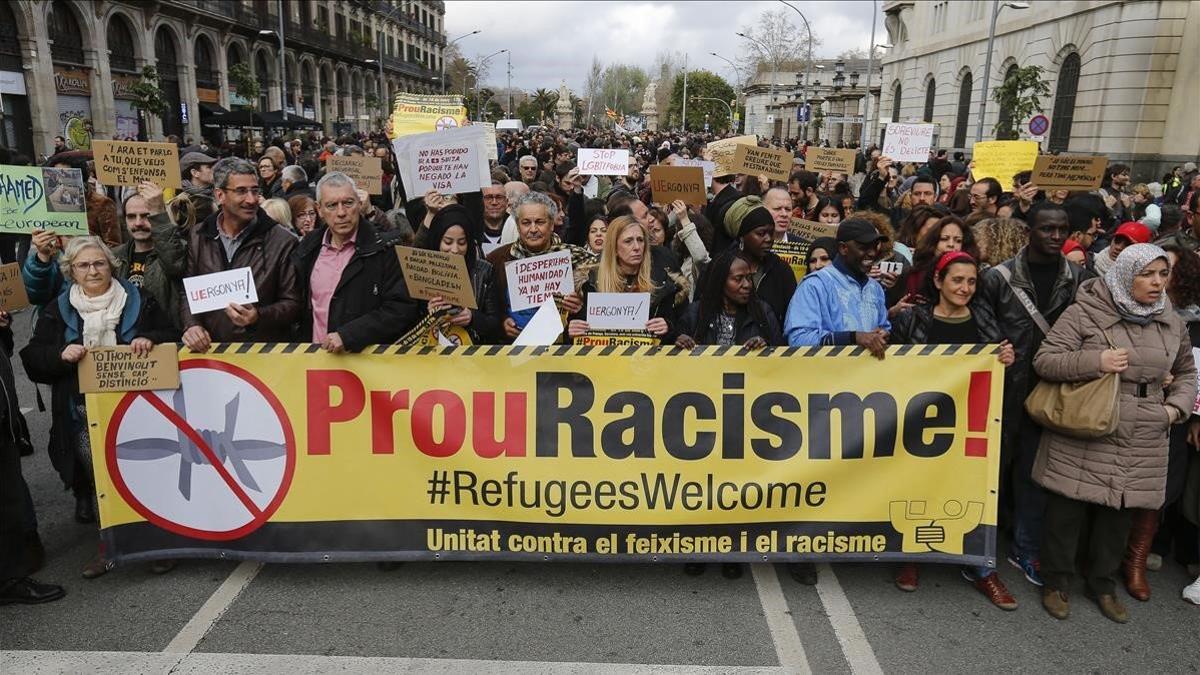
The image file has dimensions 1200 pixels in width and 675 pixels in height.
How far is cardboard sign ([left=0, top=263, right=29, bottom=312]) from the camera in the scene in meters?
4.52

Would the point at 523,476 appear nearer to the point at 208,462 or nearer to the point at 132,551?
the point at 208,462

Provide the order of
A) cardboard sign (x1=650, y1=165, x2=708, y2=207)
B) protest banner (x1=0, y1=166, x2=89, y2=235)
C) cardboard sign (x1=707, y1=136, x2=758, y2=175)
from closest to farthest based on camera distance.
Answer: protest banner (x1=0, y1=166, x2=89, y2=235) → cardboard sign (x1=650, y1=165, x2=708, y2=207) → cardboard sign (x1=707, y1=136, x2=758, y2=175)

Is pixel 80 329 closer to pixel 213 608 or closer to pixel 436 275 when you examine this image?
pixel 213 608

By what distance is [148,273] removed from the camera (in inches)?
191

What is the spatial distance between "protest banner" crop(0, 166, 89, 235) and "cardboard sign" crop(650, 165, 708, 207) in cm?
433

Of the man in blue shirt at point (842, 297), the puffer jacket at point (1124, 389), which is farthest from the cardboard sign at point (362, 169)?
the puffer jacket at point (1124, 389)

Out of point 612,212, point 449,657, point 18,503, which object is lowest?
point 449,657

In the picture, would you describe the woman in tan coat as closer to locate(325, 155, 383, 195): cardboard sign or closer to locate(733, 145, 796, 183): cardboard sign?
locate(733, 145, 796, 183): cardboard sign

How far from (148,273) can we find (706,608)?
3.56 meters

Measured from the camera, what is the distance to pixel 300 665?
141 inches

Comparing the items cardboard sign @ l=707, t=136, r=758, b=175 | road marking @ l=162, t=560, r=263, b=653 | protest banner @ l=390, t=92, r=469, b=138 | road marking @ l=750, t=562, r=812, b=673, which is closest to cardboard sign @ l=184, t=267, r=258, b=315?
road marking @ l=162, t=560, r=263, b=653

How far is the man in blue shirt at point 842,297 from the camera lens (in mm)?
4273

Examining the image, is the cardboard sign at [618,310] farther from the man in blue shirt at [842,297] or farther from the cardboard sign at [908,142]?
the cardboard sign at [908,142]

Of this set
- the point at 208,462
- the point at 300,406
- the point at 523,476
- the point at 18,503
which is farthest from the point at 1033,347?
the point at 18,503
